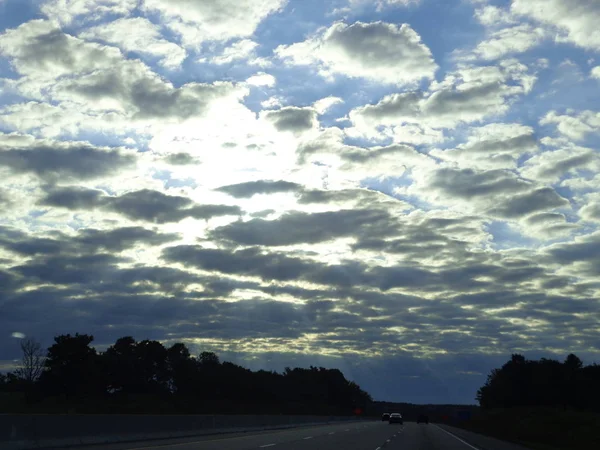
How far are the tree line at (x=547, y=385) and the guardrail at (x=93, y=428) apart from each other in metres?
132

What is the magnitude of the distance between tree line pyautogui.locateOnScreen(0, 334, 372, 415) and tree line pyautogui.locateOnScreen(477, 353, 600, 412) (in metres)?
53.9

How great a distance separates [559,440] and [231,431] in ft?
73.8

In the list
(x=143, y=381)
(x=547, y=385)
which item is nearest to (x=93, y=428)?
(x=143, y=381)

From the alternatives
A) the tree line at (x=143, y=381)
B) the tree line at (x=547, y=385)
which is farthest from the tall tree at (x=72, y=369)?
the tree line at (x=547, y=385)

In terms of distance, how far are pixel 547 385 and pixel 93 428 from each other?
155m

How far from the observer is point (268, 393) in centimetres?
15838

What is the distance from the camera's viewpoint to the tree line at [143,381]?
4028 inches

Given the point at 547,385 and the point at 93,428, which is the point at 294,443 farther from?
the point at 547,385

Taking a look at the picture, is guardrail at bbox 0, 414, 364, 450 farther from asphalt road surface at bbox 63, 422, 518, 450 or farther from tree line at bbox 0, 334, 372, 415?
tree line at bbox 0, 334, 372, 415

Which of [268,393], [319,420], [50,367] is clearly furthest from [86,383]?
[268,393]

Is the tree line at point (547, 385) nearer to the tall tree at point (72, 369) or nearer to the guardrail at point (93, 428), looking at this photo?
the tall tree at point (72, 369)

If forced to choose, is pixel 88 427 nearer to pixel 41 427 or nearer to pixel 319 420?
pixel 41 427

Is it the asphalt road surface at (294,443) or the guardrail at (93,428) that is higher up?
the guardrail at (93,428)

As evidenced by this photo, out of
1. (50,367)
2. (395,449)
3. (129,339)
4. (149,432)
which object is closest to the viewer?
(395,449)
